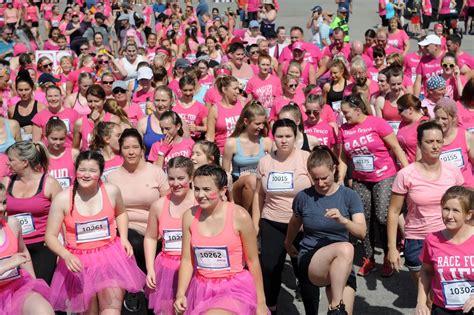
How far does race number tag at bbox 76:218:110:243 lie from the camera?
4.82 m

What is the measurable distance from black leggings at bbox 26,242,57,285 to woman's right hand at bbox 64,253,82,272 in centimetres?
63

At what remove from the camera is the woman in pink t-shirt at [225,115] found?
7.44 meters

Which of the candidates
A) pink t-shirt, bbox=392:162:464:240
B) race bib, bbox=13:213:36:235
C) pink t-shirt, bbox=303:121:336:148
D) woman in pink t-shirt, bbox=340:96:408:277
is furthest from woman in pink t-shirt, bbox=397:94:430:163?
race bib, bbox=13:213:36:235

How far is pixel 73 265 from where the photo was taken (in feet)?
15.1

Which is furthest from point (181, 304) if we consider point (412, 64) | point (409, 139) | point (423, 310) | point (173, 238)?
point (412, 64)

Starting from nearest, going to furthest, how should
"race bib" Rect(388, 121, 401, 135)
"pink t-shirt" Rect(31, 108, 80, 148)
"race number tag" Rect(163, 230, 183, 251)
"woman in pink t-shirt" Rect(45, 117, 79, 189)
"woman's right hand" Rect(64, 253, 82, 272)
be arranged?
"woman's right hand" Rect(64, 253, 82, 272) → "race number tag" Rect(163, 230, 183, 251) → "woman in pink t-shirt" Rect(45, 117, 79, 189) → "race bib" Rect(388, 121, 401, 135) → "pink t-shirt" Rect(31, 108, 80, 148)

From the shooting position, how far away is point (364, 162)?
6.13 metres

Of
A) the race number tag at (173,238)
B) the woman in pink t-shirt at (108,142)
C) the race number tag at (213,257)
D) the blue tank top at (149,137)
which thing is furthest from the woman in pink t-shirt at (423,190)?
the blue tank top at (149,137)

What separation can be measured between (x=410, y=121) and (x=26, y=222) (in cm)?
352

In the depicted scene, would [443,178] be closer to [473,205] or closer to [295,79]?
[473,205]

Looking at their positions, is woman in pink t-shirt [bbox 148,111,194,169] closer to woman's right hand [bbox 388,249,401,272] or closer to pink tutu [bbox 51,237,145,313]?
pink tutu [bbox 51,237,145,313]

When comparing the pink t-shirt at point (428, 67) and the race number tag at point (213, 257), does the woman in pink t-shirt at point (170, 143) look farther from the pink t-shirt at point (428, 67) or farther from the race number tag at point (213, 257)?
the pink t-shirt at point (428, 67)

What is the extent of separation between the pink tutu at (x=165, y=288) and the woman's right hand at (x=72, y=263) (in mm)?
574

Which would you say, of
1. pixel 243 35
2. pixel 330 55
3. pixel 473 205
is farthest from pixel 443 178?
pixel 243 35
